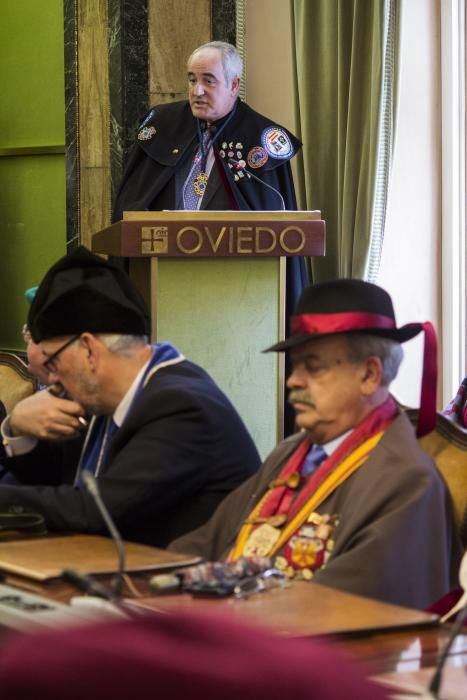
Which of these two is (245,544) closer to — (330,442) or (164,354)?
(330,442)

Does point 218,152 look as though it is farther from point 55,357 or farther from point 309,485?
point 309,485

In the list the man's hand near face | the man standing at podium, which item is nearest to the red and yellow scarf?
the man's hand near face

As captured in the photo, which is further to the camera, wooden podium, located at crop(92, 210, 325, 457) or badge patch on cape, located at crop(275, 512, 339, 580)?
wooden podium, located at crop(92, 210, 325, 457)

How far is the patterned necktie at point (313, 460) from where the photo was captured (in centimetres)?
262

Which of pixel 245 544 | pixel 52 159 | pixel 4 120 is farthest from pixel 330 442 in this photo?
pixel 4 120

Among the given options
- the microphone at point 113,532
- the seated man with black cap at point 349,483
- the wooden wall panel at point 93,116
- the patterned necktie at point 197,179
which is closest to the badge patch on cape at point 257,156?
the patterned necktie at point 197,179

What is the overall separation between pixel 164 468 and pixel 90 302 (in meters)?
0.51

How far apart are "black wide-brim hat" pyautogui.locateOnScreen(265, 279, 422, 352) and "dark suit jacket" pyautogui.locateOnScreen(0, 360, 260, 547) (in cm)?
41

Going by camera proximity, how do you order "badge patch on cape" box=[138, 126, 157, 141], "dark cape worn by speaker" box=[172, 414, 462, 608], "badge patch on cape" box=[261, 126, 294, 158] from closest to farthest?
"dark cape worn by speaker" box=[172, 414, 462, 608]
"badge patch on cape" box=[261, 126, 294, 158]
"badge patch on cape" box=[138, 126, 157, 141]

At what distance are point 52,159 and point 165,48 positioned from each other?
1.58 metres

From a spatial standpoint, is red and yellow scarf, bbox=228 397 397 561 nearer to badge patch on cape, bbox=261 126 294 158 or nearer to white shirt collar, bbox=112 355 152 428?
white shirt collar, bbox=112 355 152 428

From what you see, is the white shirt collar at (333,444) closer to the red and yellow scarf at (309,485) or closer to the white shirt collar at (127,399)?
the red and yellow scarf at (309,485)

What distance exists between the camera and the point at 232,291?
4.46 meters

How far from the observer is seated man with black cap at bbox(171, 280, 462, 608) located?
7.37 feet
